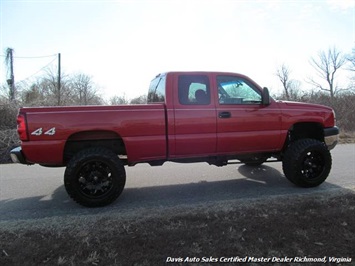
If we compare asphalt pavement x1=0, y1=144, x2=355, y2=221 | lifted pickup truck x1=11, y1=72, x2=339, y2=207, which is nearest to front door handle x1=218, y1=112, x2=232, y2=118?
lifted pickup truck x1=11, y1=72, x2=339, y2=207

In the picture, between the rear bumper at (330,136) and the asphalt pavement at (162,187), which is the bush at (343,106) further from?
the rear bumper at (330,136)

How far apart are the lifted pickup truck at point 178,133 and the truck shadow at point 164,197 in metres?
0.23

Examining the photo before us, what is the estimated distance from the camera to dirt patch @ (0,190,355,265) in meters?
2.85

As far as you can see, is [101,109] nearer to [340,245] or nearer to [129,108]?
[129,108]

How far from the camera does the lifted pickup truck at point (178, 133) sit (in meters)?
4.32

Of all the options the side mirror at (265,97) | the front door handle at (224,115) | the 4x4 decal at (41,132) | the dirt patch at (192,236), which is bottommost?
the dirt patch at (192,236)

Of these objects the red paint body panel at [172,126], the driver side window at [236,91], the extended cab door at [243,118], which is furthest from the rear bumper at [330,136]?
the driver side window at [236,91]

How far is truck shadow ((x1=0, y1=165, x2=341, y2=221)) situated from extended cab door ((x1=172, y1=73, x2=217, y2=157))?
75 centimetres

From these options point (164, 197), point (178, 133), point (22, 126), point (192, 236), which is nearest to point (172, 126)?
point (178, 133)

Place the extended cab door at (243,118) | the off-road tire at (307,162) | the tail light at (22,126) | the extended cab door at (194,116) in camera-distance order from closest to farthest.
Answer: the tail light at (22,126), the extended cab door at (194,116), the extended cab door at (243,118), the off-road tire at (307,162)

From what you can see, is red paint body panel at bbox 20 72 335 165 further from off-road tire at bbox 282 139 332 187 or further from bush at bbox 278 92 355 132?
bush at bbox 278 92 355 132

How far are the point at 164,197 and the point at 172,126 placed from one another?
1.23 meters

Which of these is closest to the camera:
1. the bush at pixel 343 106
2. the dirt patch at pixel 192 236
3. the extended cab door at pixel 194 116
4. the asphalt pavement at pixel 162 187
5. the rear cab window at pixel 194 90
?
the dirt patch at pixel 192 236

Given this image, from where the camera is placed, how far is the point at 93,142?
15.6 ft
